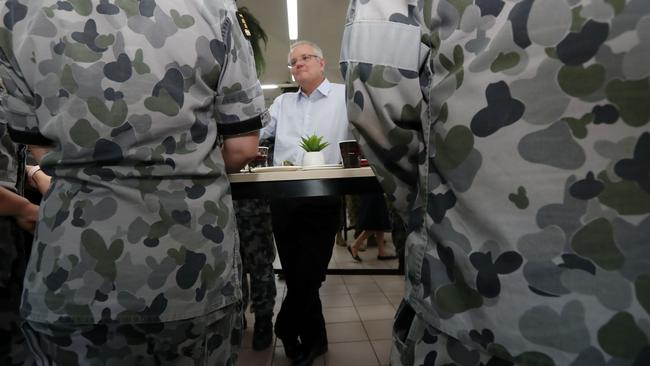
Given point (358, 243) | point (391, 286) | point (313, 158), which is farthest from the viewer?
point (358, 243)

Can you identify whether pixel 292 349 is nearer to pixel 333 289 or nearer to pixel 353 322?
pixel 353 322

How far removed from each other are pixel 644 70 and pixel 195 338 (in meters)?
0.92

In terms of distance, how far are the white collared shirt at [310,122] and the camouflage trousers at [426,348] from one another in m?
1.35

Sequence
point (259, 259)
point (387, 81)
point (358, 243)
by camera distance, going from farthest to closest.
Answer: point (358, 243) < point (259, 259) < point (387, 81)

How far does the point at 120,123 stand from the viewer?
2.56 feet

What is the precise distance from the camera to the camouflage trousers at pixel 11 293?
1107mm

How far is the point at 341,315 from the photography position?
100 inches

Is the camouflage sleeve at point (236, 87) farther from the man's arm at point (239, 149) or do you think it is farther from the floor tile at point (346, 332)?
the floor tile at point (346, 332)

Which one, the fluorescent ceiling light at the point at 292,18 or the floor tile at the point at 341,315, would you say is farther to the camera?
the fluorescent ceiling light at the point at 292,18

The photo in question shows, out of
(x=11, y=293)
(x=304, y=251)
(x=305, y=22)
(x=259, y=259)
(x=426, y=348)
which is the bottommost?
(x=259, y=259)

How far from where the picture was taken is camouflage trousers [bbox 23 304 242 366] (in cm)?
76

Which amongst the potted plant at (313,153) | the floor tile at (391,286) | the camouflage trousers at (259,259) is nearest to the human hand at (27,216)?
the potted plant at (313,153)

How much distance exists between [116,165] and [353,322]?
199 cm

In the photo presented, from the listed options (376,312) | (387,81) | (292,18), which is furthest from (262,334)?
(292,18)
